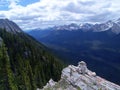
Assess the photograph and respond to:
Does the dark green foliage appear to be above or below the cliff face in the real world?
below

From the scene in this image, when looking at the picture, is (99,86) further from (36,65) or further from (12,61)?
(36,65)

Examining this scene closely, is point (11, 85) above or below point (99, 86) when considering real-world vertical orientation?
below

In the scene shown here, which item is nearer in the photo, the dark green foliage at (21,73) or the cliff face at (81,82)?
the cliff face at (81,82)

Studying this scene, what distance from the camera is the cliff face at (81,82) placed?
72688 millimetres

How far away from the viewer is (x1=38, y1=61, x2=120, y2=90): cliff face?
7269 centimetres

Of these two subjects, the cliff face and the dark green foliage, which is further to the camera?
the dark green foliage

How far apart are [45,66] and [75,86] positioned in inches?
4916

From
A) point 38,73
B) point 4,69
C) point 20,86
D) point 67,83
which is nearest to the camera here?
point 67,83

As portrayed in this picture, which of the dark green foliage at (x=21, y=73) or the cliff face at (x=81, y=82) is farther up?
the cliff face at (x=81, y=82)

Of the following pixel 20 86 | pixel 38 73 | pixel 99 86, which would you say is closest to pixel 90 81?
pixel 99 86

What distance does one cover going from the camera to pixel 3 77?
95125 mm

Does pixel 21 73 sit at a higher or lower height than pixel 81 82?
lower

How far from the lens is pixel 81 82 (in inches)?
2945

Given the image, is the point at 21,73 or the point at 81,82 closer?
the point at 81,82
